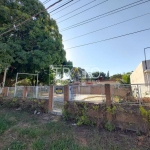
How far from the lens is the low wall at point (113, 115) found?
3.69m

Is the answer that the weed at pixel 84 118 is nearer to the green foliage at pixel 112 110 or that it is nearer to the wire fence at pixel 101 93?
the wire fence at pixel 101 93

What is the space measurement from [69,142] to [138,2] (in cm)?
596

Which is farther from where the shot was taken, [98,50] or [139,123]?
[98,50]

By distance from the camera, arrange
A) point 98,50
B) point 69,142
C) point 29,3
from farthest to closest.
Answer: point 29,3 < point 98,50 < point 69,142

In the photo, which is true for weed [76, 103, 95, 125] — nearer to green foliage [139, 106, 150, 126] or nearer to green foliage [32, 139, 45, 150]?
green foliage [32, 139, 45, 150]

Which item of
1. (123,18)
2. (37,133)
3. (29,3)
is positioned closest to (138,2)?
(123,18)

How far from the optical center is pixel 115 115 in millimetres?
4059

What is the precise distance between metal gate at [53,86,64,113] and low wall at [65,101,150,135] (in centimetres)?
127

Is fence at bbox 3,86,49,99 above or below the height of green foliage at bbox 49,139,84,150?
above

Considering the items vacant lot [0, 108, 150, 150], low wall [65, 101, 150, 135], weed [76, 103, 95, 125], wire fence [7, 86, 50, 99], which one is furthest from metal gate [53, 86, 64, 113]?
vacant lot [0, 108, 150, 150]

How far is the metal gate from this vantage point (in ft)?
19.8

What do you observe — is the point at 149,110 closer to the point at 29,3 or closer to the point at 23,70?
the point at 23,70

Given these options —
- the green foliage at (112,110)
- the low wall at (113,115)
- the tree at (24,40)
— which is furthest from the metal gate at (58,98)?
the tree at (24,40)

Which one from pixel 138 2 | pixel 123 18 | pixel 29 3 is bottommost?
pixel 138 2
